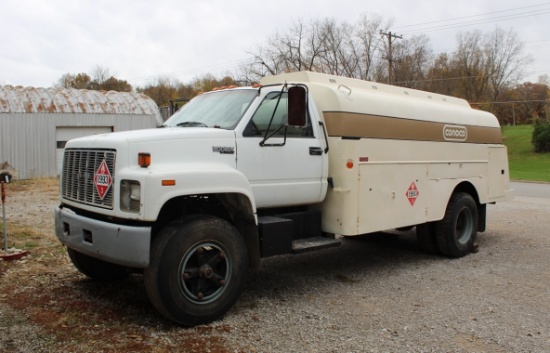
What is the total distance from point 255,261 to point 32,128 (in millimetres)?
19747

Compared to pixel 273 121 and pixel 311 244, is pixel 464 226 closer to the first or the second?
pixel 311 244

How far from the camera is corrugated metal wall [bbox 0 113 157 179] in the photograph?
70.3ft

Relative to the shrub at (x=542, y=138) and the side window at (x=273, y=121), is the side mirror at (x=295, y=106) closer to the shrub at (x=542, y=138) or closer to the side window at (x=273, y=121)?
the side window at (x=273, y=121)

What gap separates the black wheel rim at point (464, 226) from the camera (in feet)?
26.7

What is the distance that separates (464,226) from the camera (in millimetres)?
8242

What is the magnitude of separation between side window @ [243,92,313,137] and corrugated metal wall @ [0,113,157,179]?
1910 centimetres

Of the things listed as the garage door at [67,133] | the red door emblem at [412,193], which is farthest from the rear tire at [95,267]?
the garage door at [67,133]

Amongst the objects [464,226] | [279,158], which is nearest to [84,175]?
[279,158]

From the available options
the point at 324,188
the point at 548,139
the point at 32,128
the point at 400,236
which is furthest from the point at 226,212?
the point at 548,139

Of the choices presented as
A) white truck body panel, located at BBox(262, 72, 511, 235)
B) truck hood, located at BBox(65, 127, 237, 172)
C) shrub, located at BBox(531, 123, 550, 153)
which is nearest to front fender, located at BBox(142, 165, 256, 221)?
truck hood, located at BBox(65, 127, 237, 172)

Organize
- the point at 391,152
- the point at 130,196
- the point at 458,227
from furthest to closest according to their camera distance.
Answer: the point at 458,227
the point at 391,152
the point at 130,196

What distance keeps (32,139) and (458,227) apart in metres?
19.4

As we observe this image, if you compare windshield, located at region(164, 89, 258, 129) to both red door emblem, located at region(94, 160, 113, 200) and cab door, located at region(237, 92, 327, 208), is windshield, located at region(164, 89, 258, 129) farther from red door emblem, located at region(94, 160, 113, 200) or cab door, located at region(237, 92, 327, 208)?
red door emblem, located at region(94, 160, 113, 200)

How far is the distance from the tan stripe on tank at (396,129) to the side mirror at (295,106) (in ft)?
2.70
